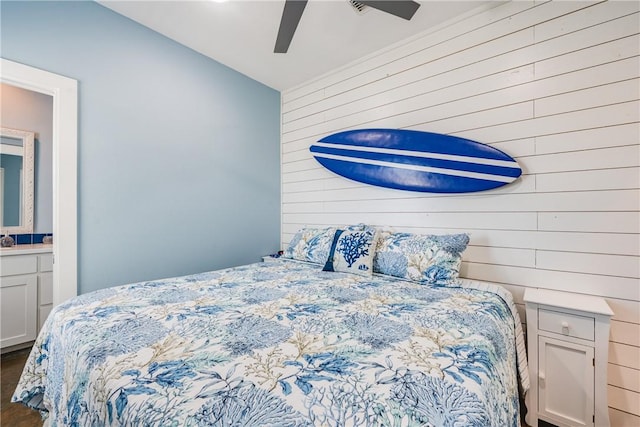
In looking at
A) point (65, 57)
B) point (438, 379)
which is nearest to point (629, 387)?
point (438, 379)

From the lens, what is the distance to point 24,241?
111 inches

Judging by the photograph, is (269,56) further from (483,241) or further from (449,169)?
(483,241)

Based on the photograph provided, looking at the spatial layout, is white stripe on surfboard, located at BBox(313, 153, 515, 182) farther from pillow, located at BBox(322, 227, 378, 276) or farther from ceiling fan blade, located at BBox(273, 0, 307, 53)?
ceiling fan blade, located at BBox(273, 0, 307, 53)

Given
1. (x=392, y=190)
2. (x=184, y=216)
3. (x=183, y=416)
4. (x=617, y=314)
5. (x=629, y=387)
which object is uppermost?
(x=392, y=190)

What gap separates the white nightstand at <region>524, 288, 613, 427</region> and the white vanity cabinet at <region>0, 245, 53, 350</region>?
379 cm

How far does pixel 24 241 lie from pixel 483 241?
4196 mm

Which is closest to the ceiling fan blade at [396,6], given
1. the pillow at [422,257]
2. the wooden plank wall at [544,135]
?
the wooden plank wall at [544,135]

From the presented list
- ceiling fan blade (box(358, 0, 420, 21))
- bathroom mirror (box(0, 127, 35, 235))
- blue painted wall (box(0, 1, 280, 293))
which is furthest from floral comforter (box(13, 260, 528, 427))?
bathroom mirror (box(0, 127, 35, 235))

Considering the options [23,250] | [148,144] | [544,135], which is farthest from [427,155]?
[23,250]

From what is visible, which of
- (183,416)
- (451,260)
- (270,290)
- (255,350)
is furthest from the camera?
(451,260)

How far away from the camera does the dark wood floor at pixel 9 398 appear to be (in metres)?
1.62

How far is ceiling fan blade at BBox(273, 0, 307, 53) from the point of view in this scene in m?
1.59

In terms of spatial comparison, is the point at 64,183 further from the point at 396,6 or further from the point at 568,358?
the point at 568,358

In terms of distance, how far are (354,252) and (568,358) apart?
1309 millimetres
